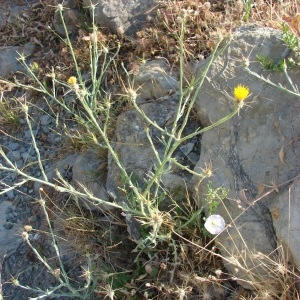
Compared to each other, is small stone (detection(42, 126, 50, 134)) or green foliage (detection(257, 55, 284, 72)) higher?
green foliage (detection(257, 55, 284, 72))

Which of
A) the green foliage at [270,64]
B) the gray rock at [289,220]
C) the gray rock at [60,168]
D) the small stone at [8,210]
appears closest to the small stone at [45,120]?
the gray rock at [60,168]

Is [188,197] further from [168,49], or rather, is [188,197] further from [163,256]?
[168,49]

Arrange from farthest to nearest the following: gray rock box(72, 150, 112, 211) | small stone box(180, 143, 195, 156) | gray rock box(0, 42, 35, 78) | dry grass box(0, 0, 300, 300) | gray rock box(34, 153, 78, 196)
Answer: gray rock box(0, 42, 35, 78)
gray rock box(34, 153, 78, 196)
gray rock box(72, 150, 112, 211)
small stone box(180, 143, 195, 156)
dry grass box(0, 0, 300, 300)

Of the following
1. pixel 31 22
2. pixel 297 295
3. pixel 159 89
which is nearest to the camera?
pixel 297 295

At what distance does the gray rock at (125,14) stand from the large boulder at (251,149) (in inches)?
43.1

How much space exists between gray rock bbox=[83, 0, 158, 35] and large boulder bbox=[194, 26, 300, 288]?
1095mm

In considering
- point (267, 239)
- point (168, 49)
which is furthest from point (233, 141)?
point (168, 49)

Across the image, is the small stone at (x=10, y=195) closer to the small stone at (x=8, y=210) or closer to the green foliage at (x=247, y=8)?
the small stone at (x=8, y=210)

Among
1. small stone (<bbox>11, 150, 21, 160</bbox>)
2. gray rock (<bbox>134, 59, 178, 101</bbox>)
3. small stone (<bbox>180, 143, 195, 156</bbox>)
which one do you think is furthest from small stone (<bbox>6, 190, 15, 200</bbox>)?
small stone (<bbox>180, 143, 195, 156</bbox>)

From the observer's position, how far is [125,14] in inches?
161

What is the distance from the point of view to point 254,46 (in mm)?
3125

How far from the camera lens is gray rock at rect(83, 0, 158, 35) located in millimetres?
4059

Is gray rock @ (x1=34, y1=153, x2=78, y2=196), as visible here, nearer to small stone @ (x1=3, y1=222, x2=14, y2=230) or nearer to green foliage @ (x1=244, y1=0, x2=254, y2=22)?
small stone @ (x1=3, y1=222, x2=14, y2=230)

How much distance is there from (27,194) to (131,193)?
1128mm
